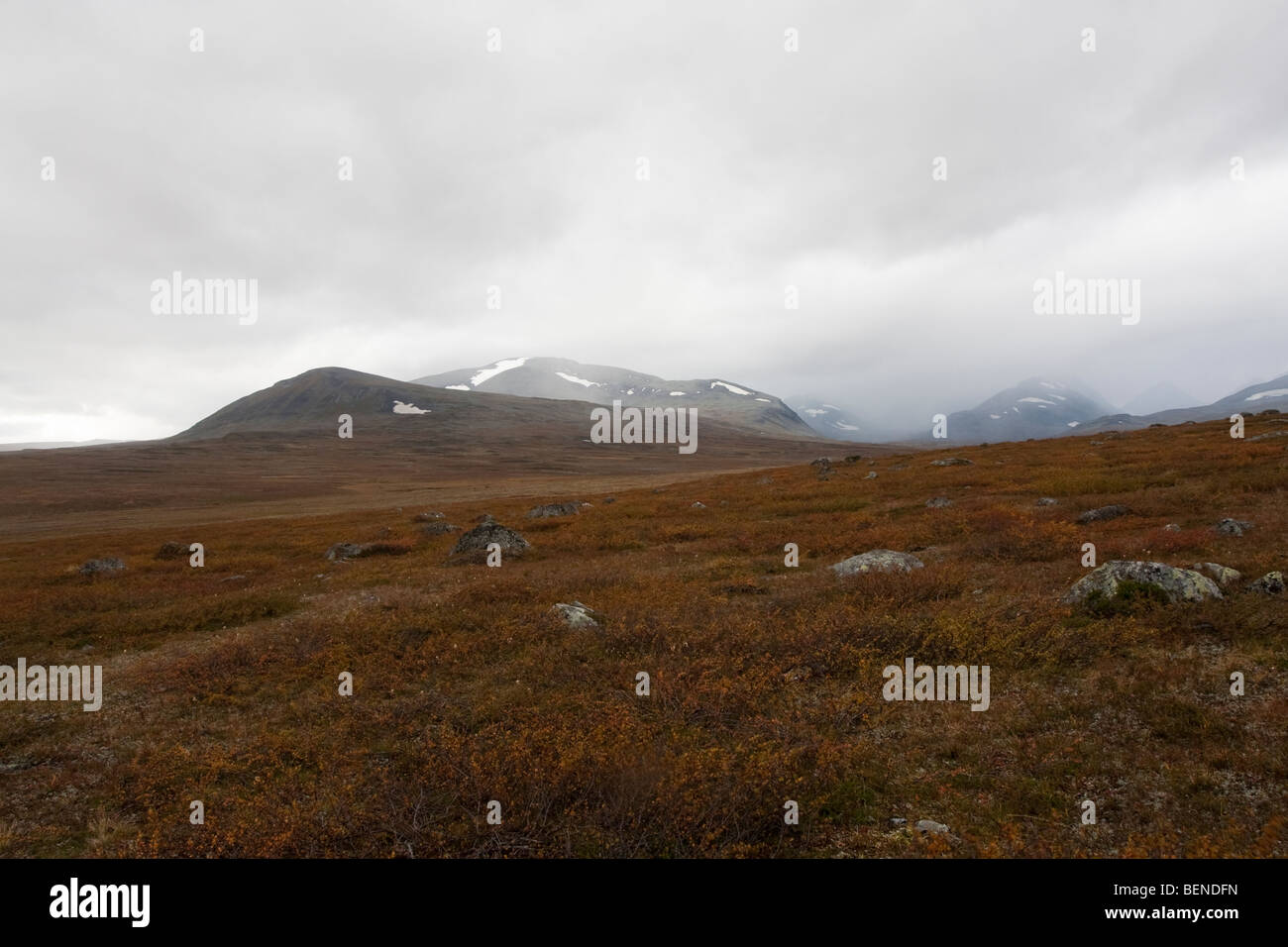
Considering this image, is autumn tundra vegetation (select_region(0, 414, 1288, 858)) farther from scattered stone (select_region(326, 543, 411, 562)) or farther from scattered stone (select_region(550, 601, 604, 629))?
scattered stone (select_region(326, 543, 411, 562))

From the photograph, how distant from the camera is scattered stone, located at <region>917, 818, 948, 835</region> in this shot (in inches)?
281

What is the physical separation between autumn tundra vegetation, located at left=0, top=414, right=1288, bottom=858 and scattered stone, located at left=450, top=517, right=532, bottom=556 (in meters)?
4.01

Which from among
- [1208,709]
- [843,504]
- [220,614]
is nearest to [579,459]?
[843,504]

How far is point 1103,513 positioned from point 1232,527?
5.64 metres

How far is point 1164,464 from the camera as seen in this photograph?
34594 mm

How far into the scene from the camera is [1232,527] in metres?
18.5

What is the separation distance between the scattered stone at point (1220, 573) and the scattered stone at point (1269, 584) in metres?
0.54

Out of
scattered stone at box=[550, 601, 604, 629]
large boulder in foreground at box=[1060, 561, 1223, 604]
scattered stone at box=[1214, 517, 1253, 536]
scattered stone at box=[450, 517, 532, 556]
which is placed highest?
scattered stone at box=[1214, 517, 1253, 536]

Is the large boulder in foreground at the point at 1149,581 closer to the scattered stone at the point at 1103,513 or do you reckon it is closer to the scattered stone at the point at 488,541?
the scattered stone at the point at 1103,513

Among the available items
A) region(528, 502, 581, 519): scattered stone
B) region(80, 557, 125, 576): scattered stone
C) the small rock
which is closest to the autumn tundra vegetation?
region(80, 557, 125, 576): scattered stone

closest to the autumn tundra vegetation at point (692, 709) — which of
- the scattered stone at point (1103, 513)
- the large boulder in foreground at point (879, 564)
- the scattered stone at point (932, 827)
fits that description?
the scattered stone at point (932, 827)

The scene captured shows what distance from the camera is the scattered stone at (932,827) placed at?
7148 mm
